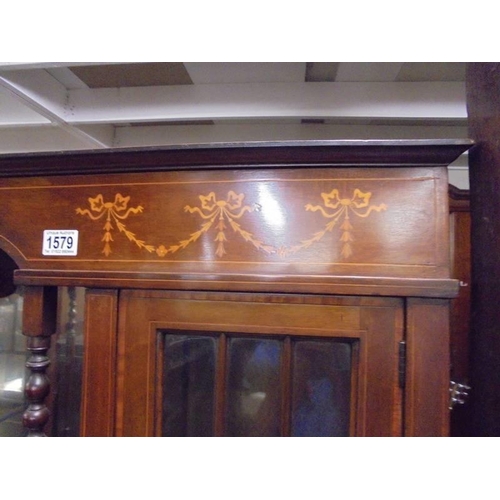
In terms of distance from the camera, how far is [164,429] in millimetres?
607

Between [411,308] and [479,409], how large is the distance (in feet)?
1.00

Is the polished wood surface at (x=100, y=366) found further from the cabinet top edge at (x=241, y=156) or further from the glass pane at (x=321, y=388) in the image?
the glass pane at (x=321, y=388)

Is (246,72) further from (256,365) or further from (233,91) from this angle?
(256,365)

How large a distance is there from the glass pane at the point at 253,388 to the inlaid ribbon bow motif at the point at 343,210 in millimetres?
214

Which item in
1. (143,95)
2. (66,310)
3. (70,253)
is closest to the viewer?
(70,253)

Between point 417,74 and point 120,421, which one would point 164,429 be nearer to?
point 120,421

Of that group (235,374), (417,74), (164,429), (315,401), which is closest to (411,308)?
(315,401)

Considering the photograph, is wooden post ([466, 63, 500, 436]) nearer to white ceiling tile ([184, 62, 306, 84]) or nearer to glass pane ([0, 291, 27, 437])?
white ceiling tile ([184, 62, 306, 84])

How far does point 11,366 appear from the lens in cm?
100

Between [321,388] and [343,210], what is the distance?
1.13 ft

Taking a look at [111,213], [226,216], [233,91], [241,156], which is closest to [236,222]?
[226,216]

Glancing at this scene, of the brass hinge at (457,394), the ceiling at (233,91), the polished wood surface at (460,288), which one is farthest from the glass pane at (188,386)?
the polished wood surface at (460,288)

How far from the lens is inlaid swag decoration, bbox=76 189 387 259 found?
20.8 inches

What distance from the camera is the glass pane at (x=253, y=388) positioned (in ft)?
1.92
